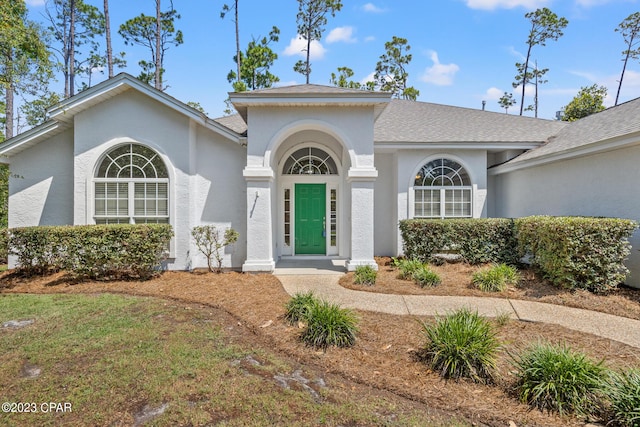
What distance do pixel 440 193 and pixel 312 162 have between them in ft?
14.6

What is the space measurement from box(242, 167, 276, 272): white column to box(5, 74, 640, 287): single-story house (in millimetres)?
27

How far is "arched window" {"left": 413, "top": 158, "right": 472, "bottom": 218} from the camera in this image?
34.9 ft

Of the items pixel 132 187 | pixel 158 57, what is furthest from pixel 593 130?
pixel 158 57

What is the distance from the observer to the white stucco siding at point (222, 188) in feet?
30.8

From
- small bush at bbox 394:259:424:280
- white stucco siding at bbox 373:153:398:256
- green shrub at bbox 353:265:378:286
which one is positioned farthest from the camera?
white stucco siding at bbox 373:153:398:256

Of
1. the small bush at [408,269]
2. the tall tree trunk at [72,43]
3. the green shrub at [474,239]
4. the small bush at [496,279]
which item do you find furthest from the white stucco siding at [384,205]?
the tall tree trunk at [72,43]

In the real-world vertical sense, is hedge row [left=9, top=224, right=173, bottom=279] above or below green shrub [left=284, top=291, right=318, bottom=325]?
above

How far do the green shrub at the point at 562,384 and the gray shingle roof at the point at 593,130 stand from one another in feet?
21.6

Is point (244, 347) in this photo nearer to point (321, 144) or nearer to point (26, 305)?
point (26, 305)

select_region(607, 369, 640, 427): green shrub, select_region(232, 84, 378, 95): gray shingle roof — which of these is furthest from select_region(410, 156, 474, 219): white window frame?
select_region(607, 369, 640, 427): green shrub

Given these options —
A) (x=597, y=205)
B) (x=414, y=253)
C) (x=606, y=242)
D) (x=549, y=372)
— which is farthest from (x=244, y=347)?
(x=597, y=205)

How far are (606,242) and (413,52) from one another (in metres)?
28.5

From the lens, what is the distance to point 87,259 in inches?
302

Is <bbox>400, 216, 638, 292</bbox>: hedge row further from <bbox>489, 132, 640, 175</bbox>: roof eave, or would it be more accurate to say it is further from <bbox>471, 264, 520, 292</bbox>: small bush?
<bbox>489, 132, 640, 175</bbox>: roof eave
